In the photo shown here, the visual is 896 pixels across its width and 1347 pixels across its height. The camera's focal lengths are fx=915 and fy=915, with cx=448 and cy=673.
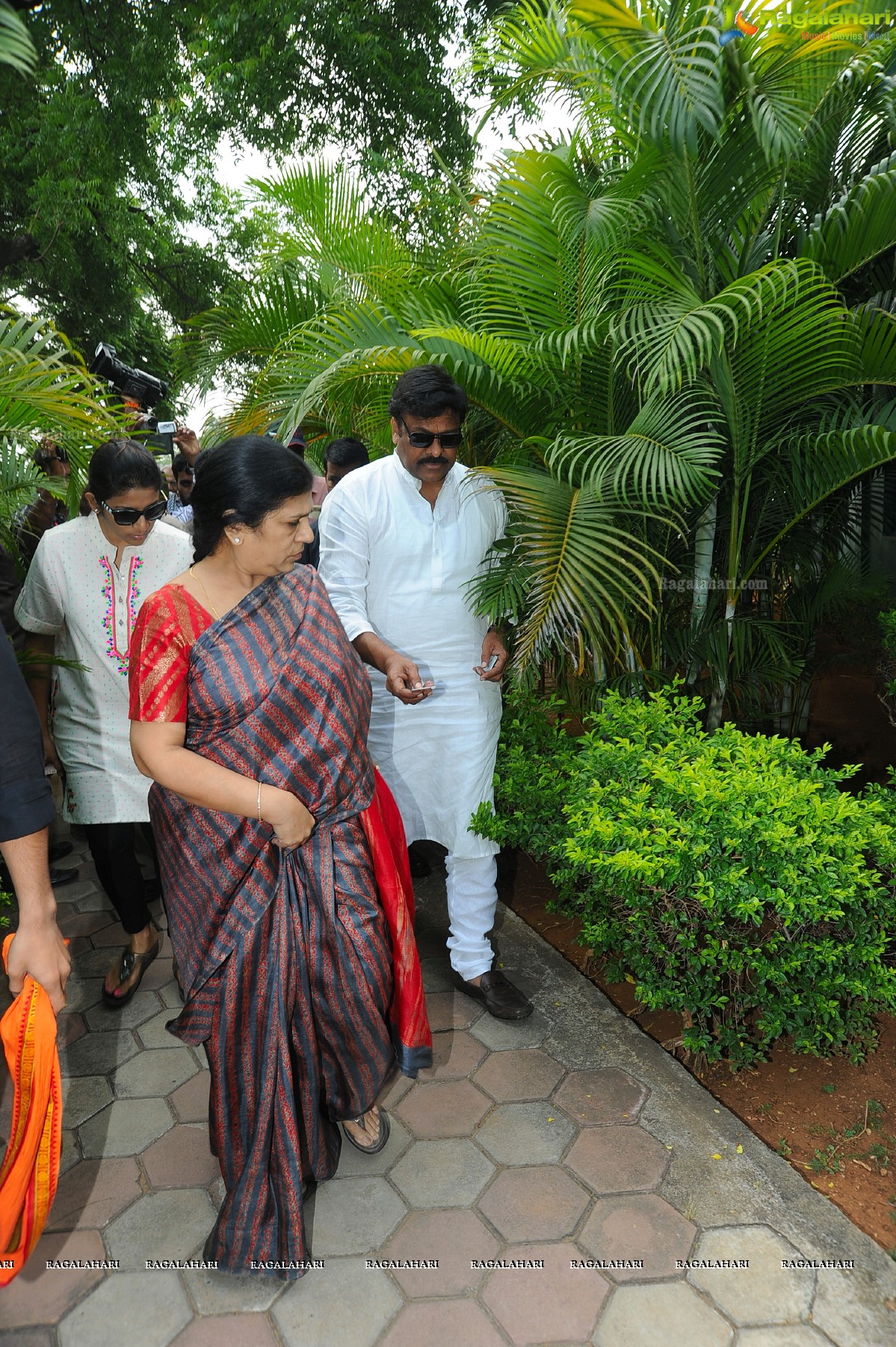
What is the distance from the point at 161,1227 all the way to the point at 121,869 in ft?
4.11

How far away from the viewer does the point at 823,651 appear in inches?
175

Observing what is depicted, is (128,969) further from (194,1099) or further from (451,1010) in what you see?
(451,1010)

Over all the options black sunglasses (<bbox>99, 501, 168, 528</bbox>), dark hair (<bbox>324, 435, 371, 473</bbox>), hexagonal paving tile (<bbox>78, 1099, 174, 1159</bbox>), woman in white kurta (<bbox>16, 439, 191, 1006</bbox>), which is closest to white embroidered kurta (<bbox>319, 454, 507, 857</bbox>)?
black sunglasses (<bbox>99, 501, 168, 528</bbox>)

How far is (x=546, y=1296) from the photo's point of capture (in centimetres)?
203

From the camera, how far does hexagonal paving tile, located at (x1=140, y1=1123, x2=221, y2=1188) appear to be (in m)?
2.41

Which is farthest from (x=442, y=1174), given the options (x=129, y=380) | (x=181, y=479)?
(x=129, y=380)

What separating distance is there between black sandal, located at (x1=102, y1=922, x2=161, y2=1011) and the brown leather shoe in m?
1.16

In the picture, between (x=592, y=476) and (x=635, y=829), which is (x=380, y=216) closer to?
(x=592, y=476)

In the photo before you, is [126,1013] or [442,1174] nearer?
[442,1174]

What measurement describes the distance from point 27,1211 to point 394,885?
1005mm

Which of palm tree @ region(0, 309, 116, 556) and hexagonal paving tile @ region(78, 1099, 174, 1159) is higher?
palm tree @ region(0, 309, 116, 556)

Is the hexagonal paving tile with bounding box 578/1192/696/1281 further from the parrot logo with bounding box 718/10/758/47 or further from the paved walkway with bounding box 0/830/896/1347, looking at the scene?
the parrot logo with bounding box 718/10/758/47

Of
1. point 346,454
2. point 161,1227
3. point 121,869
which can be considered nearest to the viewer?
point 161,1227

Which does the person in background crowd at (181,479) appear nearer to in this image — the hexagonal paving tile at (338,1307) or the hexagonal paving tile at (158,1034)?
the hexagonal paving tile at (158,1034)
